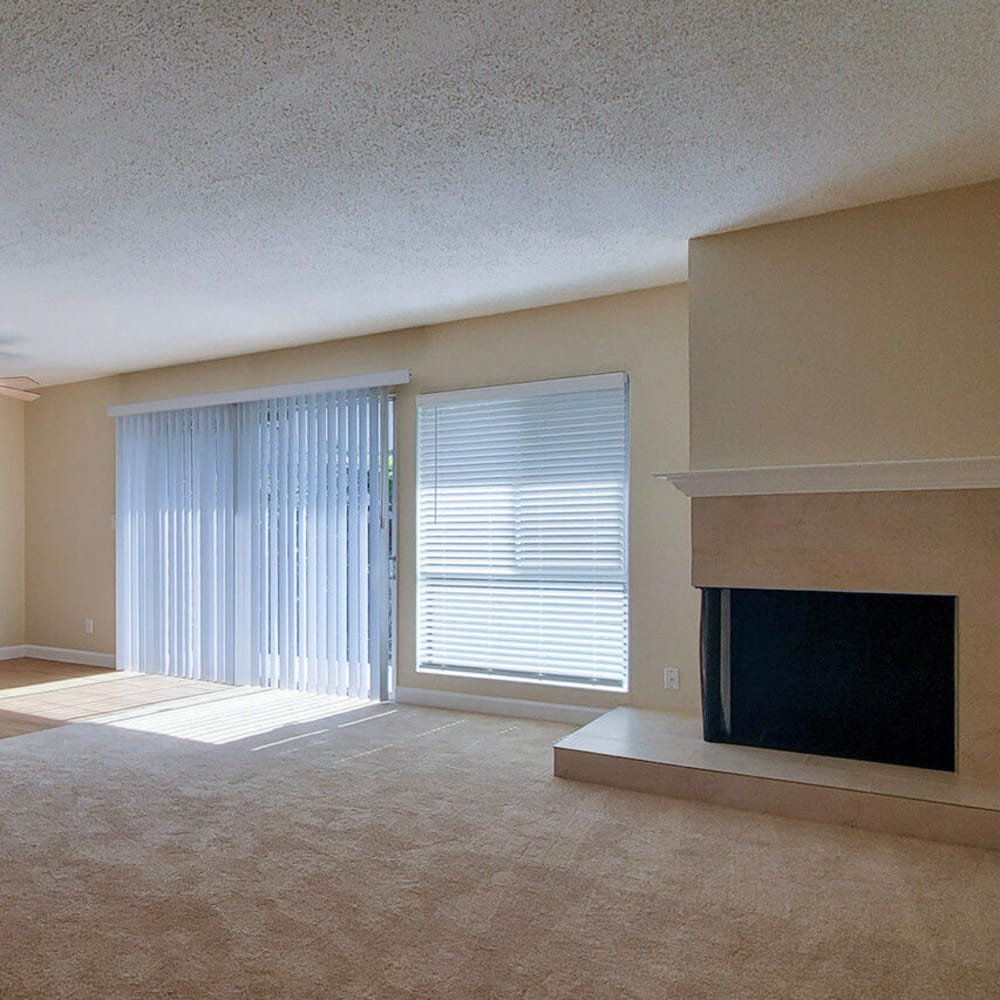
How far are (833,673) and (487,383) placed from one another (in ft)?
8.50

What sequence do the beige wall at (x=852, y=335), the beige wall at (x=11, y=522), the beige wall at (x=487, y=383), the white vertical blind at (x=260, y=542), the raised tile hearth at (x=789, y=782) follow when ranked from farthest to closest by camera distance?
the beige wall at (x=11, y=522), the white vertical blind at (x=260, y=542), the beige wall at (x=487, y=383), the beige wall at (x=852, y=335), the raised tile hearth at (x=789, y=782)

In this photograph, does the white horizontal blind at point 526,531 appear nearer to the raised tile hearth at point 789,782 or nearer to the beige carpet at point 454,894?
the raised tile hearth at point 789,782

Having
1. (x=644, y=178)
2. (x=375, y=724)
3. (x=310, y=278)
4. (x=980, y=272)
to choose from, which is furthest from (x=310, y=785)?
(x=980, y=272)

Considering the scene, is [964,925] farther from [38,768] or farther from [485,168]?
[38,768]

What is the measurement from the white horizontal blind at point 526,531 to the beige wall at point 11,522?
14.3 feet

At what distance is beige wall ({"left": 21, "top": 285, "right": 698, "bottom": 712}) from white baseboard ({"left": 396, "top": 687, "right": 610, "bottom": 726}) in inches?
2.0

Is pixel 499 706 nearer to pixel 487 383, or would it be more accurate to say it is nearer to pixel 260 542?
pixel 487 383

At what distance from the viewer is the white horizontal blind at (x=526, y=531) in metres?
4.63

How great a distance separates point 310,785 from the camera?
11.8 feet

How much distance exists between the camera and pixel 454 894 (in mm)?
2504

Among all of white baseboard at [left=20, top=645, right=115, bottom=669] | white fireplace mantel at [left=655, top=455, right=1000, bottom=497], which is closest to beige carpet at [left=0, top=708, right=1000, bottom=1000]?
white fireplace mantel at [left=655, top=455, right=1000, bottom=497]

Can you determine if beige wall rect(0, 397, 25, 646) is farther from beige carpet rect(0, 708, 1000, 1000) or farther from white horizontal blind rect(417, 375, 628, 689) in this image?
white horizontal blind rect(417, 375, 628, 689)

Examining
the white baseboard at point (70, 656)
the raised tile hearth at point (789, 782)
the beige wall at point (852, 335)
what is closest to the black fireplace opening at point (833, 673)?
the raised tile hearth at point (789, 782)

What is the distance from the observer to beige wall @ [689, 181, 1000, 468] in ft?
10.4
